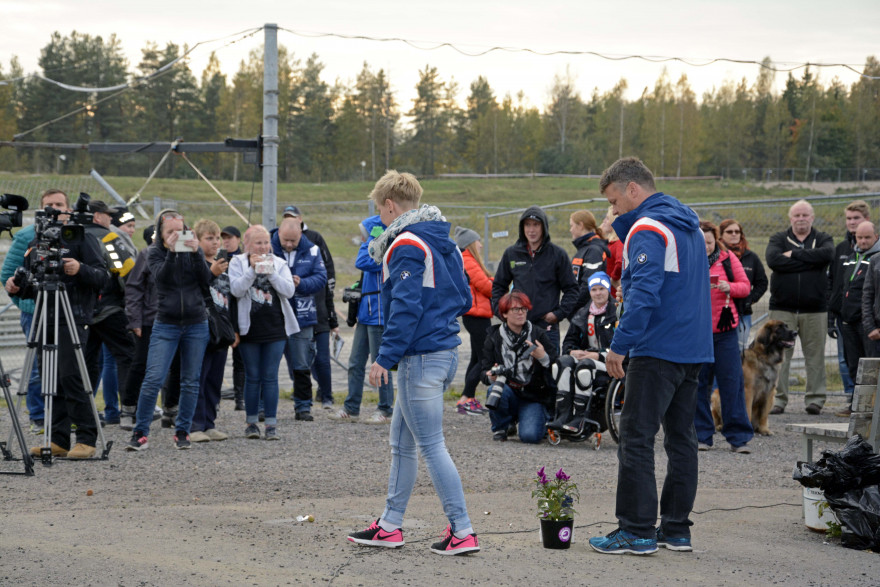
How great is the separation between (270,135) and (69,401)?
6.00m

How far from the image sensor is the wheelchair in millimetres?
8719

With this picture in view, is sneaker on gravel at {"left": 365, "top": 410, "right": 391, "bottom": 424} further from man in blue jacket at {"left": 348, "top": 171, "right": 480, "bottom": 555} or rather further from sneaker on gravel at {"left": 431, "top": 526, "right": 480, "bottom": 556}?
sneaker on gravel at {"left": 431, "top": 526, "right": 480, "bottom": 556}

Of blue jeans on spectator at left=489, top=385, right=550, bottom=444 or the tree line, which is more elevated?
the tree line

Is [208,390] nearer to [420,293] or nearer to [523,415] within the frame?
[523,415]

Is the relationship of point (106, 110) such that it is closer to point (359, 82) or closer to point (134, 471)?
point (359, 82)

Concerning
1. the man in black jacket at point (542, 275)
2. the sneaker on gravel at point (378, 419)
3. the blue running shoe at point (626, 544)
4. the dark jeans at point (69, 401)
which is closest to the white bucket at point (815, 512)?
the blue running shoe at point (626, 544)

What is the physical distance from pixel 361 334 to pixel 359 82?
73.8 metres

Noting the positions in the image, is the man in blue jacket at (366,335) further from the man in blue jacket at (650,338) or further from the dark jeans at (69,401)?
the man in blue jacket at (650,338)

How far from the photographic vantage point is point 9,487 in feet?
22.1

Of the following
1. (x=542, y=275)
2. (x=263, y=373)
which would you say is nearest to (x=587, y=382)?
(x=542, y=275)

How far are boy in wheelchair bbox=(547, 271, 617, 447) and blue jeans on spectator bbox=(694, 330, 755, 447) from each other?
869 mm

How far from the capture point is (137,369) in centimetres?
903

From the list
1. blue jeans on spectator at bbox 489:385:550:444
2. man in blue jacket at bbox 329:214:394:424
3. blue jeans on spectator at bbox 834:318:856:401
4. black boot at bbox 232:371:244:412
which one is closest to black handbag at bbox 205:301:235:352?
man in blue jacket at bbox 329:214:394:424

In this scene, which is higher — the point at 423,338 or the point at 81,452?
the point at 423,338
